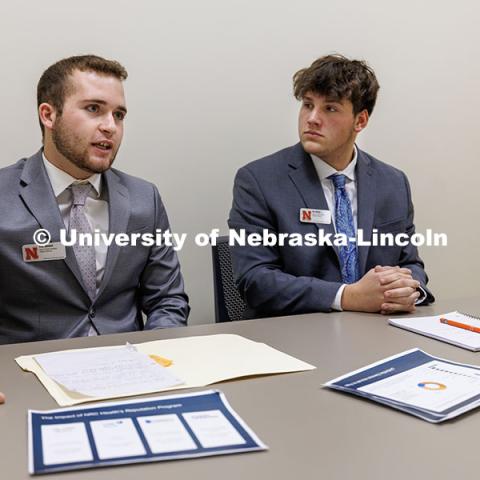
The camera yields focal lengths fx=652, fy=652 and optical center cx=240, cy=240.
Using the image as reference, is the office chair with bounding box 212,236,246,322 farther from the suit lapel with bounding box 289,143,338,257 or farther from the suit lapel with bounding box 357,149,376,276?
the suit lapel with bounding box 357,149,376,276

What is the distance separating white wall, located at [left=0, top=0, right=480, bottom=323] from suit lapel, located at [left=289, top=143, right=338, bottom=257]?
20.3 inches

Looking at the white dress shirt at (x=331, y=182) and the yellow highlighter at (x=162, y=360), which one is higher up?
the white dress shirt at (x=331, y=182)

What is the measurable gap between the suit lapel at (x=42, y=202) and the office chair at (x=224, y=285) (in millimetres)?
690

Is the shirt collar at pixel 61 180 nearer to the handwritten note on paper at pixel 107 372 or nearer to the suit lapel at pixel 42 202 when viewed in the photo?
the suit lapel at pixel 42 202

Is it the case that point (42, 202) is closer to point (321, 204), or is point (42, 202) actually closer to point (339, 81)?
point (321, 204)

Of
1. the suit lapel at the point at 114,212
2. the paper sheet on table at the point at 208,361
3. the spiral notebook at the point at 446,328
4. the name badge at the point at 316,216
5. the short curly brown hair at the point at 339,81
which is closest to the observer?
the paper sheet on table at the point at 208,361

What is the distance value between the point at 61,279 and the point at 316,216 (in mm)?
902

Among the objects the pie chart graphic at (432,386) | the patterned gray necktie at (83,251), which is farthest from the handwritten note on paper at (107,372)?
the patterned gray necktie at (83,251)

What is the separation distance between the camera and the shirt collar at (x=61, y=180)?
2.05 m

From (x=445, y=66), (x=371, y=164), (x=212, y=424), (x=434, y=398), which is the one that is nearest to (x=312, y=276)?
(x=371, y=164)

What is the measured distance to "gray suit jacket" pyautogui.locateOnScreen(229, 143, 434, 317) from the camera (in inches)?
86.3

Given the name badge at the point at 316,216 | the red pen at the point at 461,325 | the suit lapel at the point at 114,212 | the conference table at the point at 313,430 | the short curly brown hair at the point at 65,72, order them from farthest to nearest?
the name badge at the point at 316,216
the short curly brown hair at the point at 65,72
the suit lapel at the point at 114,212
the red pen at the point at 461,325
the conference table at the point at 313,430

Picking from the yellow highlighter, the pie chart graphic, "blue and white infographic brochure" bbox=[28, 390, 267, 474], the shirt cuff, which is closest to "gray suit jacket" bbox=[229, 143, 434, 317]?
the shirt cuff

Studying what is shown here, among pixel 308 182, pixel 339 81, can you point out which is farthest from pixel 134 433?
pixel 339 81
